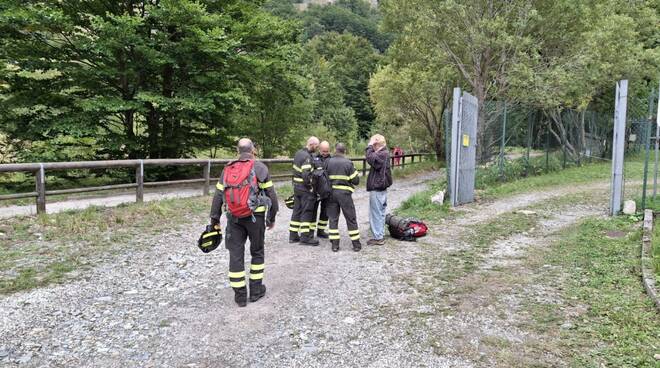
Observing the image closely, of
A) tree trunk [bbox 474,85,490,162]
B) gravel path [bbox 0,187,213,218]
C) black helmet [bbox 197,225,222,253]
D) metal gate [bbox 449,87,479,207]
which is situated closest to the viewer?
black helmet [bbox 197,225,222,253]

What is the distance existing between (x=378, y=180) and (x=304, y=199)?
126 cm

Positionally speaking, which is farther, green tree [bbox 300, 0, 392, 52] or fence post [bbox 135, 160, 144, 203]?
green tree [bbox 300, 0, 392, 52]

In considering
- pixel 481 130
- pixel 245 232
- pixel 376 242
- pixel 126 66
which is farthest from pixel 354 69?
pixel 245 232

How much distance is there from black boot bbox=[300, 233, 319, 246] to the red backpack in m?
2.87

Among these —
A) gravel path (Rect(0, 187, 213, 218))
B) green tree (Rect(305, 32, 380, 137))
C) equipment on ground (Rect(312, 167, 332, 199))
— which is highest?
green tree (Rect(305, 32, 380, 137))

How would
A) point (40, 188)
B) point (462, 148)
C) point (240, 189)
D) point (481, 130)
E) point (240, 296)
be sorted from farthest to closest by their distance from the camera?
1. point (481, 130)
2. point (462, 148)
3. point (40, 188)
4. point (240, 296)
5. point (240, 189)

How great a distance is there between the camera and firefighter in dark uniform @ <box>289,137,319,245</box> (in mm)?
Result: 7586

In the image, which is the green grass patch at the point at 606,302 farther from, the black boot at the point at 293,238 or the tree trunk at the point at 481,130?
the tree trunk at the point at 481,130

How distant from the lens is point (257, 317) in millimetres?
4633

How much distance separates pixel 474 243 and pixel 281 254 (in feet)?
10.7

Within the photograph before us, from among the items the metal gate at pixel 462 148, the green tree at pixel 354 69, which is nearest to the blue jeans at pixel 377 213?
the metal gate at pixel 462 148

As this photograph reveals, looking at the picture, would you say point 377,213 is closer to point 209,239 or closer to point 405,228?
point 405,228

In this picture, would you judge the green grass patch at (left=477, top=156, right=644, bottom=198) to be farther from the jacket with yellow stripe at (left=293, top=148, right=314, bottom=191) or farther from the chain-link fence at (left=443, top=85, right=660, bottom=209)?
the jacket with yellow stripe at (left=293, top=148, right=314, bottom=191)

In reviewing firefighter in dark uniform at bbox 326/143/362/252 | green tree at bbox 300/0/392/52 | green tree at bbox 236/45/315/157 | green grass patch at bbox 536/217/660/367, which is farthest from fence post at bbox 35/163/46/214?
green tree at bbox 300/0/392/52
